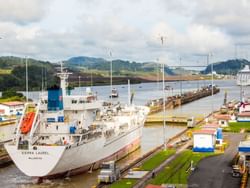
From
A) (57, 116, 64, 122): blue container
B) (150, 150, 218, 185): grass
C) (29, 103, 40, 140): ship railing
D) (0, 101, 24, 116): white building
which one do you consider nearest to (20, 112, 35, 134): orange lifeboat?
(29, 103, 40, 140): ship railing

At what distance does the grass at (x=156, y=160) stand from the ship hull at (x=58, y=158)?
3.99 metres

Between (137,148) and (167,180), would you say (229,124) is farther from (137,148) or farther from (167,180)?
(167,180)

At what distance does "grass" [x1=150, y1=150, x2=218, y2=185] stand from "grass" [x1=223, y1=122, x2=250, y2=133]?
610 inches

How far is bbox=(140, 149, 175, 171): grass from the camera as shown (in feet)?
110

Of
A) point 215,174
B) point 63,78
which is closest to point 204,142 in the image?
point 215,174

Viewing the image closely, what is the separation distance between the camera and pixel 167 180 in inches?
1135

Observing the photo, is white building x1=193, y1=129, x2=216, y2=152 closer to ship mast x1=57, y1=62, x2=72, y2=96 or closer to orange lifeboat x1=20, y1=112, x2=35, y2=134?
ship mast x1=57, y1=62, x2=72, y2=96

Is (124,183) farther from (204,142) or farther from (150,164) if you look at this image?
(204,142)

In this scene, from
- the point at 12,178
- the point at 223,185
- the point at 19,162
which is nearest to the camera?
the point at 223,185

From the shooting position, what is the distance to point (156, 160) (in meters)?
36.1

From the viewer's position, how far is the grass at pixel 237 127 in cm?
5353

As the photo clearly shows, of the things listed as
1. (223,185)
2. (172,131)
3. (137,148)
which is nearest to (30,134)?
(223,185)

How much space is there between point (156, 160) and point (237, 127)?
2319 centimetres

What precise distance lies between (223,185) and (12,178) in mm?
16085
